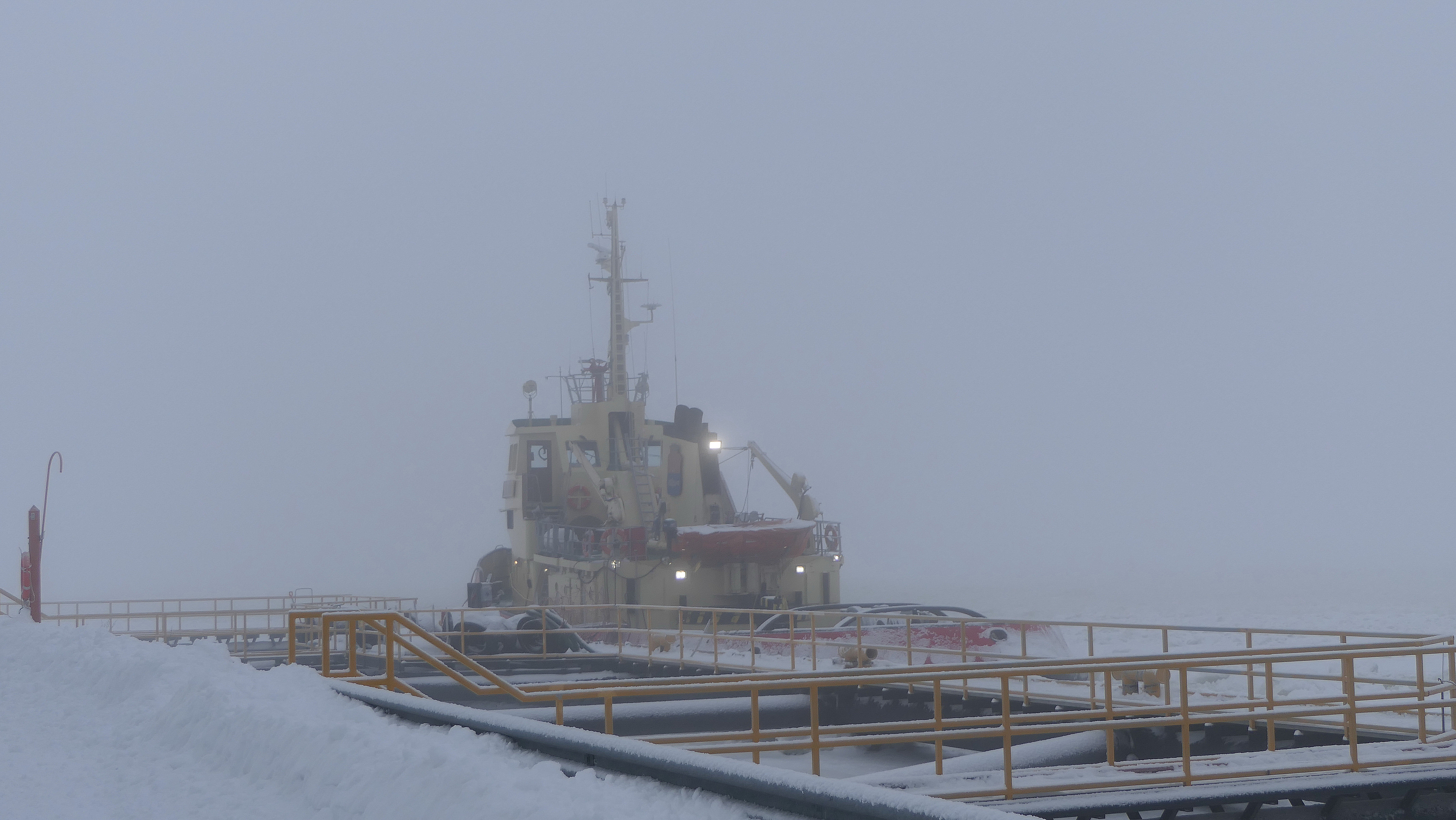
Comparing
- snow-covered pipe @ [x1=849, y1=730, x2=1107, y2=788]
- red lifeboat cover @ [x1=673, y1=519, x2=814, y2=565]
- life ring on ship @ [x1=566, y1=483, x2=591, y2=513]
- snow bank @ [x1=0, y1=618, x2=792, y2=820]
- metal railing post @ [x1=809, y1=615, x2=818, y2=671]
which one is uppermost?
life ring on ship @ [x1=566, y1=483, x2=591, y2=513]

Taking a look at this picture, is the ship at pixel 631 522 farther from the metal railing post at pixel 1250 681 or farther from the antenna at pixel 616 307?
the metal railing post at pixel 1250 681

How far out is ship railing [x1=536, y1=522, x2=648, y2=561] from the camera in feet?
85.7

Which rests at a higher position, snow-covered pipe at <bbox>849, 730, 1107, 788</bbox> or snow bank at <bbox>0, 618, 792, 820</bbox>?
snow bank at <bbox>0, 618, 792, 820</bbox>

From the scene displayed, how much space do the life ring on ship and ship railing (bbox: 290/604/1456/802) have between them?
7301mm

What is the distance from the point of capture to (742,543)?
26.1m

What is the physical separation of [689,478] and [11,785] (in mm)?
23519

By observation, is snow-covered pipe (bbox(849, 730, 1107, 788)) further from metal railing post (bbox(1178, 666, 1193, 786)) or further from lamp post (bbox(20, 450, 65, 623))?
lamp post (bbox(20, 450, 65, 623))

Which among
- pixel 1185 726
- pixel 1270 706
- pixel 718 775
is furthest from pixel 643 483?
pixel 718 775

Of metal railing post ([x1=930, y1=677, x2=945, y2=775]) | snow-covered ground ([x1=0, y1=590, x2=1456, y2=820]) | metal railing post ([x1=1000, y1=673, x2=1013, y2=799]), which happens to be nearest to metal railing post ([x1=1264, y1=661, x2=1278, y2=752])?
metal railing post ([x1=1000, y1=673, x2=1013, y2=799])

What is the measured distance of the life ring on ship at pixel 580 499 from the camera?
29.4 meters

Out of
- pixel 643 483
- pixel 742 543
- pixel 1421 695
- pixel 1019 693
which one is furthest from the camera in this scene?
pixel 643 483

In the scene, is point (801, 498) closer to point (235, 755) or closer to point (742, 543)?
point (742, 543)

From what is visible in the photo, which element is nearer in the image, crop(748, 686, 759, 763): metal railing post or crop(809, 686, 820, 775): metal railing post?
crop(809, 686, 820, 775): metal railing post

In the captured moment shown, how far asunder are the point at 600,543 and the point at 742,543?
3.19 metres
